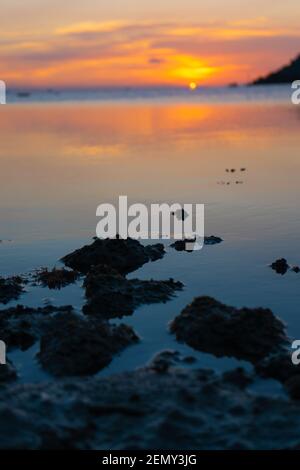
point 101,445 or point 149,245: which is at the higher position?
point 149,245

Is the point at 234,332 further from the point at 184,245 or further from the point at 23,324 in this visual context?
the point at 184,245

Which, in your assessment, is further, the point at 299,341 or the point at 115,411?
the point at 299,341

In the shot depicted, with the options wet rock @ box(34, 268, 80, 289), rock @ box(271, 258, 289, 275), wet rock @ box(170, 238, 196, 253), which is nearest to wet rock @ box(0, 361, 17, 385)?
wet rock @ box(34, 268, 80, 289)

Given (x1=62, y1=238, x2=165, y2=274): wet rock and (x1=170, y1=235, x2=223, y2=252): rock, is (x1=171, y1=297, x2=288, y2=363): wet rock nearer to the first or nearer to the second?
(x1=62, y1=238, x2=165, y2=274): wet rock

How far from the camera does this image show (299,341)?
46.3ft

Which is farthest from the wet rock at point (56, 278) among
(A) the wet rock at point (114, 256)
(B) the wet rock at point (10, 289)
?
(A) the wet rock at point (114, 256)

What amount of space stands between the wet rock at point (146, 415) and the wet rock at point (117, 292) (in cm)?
410

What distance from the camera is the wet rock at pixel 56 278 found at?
1867cm

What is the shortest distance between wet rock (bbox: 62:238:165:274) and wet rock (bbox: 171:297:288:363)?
19.1ft

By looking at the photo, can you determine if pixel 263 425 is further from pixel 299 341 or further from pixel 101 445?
pixel 299 341

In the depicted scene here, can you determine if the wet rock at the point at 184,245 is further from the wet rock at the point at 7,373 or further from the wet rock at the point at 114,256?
the wet rock at the point at 7,373

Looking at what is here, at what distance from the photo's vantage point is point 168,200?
31.2 metres

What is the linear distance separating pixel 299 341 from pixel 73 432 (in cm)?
556
